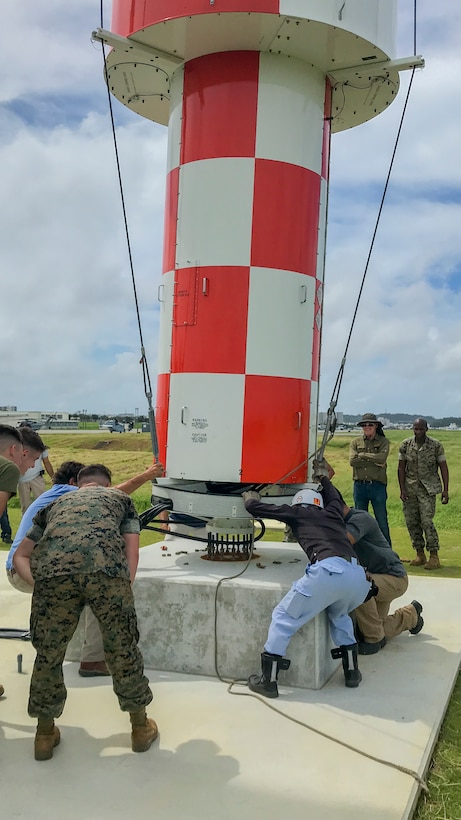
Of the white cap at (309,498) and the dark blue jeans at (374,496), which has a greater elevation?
the white cap at (309,498)

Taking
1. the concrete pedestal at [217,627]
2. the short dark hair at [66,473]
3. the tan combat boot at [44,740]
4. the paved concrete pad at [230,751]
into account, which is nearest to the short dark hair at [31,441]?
the short dark hair at [66,473]

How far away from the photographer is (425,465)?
318 inches

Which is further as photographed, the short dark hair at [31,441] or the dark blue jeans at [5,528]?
the dark blue jeans at [5,528]

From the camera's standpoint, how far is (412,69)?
210 inches

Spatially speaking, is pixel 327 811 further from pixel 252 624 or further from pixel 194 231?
pixel 194 231

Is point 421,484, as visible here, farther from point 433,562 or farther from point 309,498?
point 309,498

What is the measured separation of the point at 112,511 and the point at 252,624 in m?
1.54

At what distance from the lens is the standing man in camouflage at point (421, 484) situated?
26.2 ft

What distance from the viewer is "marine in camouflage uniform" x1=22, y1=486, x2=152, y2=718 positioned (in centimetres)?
323

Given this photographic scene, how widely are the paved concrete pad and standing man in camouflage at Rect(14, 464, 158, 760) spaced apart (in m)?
0.20

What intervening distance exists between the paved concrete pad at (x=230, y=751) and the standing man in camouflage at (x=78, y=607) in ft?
0.65

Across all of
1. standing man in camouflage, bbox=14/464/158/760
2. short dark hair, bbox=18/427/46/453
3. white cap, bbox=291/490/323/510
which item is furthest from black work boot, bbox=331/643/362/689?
short dark hair, bbox=18/427/46/453

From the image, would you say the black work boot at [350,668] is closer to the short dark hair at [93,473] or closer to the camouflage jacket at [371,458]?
the short dark hair at [93,473]

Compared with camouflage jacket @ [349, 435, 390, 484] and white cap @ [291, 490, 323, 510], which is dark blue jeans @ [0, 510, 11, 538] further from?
white cap @ [291, 490, 323, 510]
